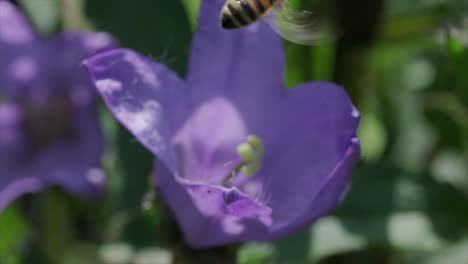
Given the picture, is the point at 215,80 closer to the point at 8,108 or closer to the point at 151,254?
the point at 151,254

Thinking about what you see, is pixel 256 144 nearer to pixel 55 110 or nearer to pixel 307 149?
pixel 307 149

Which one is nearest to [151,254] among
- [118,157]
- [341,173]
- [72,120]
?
[118,157]

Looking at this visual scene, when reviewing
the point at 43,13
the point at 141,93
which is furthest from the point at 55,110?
the point at 141,93

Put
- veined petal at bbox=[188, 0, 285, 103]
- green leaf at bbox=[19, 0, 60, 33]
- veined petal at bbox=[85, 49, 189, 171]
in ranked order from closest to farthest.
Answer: veined petal at bbox=[85, 49, 189, 171] < veined petal at bbox=[188, 0, 285, 103] < green leaf at bbox=[19, 0, 60, 33]

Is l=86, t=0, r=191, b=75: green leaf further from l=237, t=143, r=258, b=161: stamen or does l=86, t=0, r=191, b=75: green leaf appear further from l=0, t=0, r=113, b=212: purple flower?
l=237, t=143, r=258, b=161: stamen

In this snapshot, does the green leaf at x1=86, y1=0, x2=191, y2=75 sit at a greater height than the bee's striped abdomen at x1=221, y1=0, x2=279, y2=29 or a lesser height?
lesser

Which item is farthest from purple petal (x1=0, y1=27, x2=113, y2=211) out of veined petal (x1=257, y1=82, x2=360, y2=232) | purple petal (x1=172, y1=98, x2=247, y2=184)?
veined petal (x1=257, y1=82, x2=360, y2=232)

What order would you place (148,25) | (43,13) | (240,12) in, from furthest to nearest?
(43,13)
(148,25)
(240,12)
